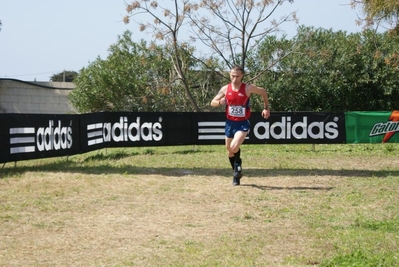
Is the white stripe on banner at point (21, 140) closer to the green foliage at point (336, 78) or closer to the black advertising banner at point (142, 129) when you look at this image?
the black advertising banner at point (142, 129)

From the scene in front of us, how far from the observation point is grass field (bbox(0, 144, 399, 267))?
715cm

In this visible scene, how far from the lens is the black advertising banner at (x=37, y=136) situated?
1534 cm

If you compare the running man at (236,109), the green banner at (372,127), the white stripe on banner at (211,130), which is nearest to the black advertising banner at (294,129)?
the green banner at (372,127)

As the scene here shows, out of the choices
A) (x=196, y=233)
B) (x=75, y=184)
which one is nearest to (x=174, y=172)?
(x=75, y=184)

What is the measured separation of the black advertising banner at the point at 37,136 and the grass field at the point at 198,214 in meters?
0.41

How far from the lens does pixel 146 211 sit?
9781 mm

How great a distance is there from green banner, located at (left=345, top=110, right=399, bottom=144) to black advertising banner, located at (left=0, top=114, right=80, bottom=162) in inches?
333

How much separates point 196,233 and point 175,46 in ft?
67.6

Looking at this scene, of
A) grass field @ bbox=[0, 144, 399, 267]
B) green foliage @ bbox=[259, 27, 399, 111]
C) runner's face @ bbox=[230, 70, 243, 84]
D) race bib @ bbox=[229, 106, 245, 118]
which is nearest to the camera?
grass field @ bbox=[0, 144, 399, 267]

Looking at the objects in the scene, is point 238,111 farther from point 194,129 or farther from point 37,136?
point 194,129

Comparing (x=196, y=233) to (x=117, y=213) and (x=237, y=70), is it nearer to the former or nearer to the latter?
(x=117, y=213)

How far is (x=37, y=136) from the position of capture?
1622 cm

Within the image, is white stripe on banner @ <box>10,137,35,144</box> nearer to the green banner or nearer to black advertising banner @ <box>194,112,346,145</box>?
black advertising banner @ <box>194,112,346,145</box>

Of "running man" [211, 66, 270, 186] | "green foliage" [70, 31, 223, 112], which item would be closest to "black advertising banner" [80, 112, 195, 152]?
"running man" [211, 66, 270, 186]
